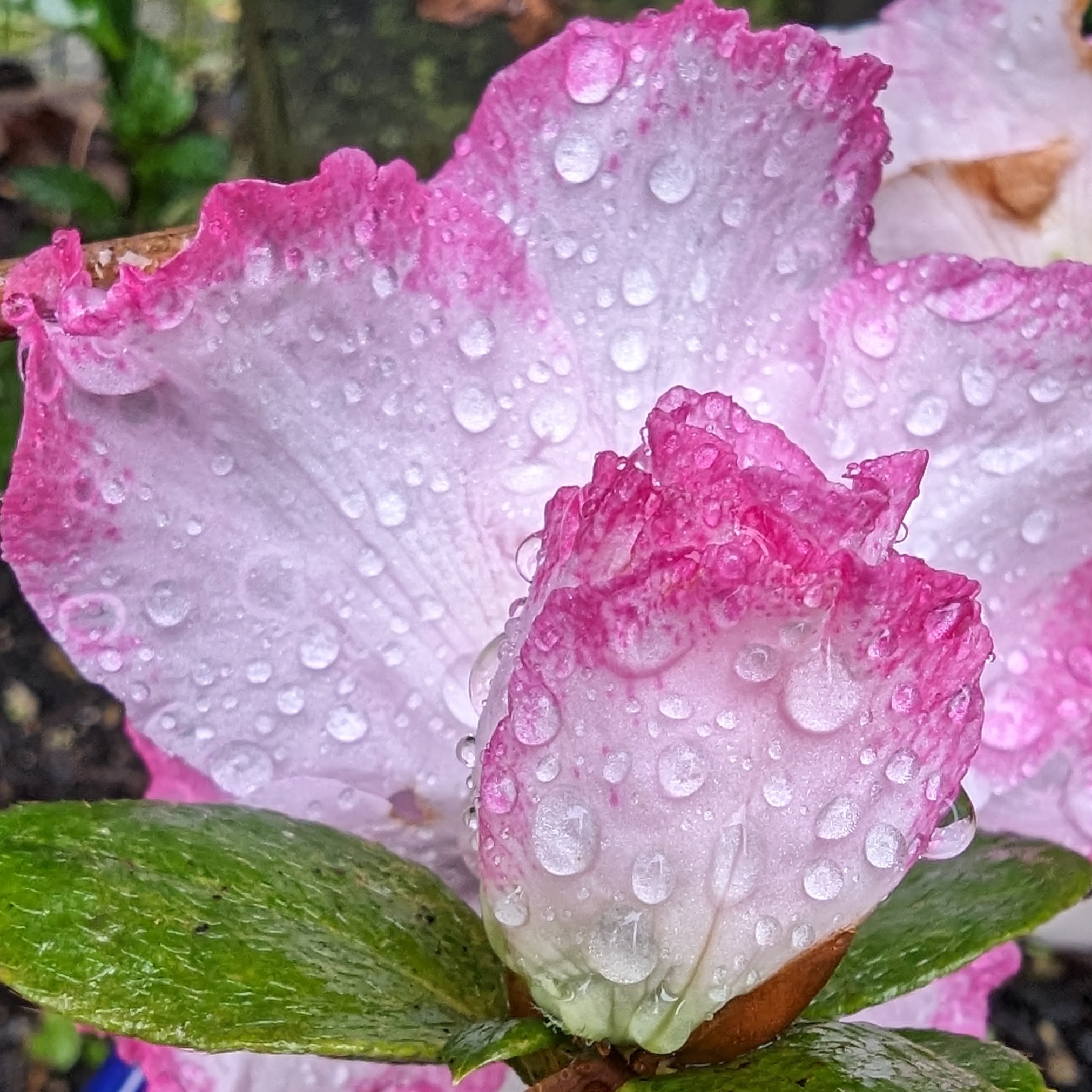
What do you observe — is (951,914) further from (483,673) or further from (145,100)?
(145,100)

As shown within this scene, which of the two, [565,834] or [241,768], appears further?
[241,768]

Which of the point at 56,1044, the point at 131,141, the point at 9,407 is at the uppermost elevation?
the point at 131,141

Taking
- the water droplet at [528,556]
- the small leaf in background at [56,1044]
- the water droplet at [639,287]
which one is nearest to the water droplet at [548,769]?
the water droplet at [528,556]

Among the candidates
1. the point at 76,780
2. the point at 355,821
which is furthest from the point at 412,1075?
the point at 76,780

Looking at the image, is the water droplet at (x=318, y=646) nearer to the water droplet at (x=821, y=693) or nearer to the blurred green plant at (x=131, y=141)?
the water droplet at (x=821, y=693)

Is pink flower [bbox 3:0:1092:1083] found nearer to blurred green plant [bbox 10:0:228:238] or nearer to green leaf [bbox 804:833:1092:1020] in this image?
green leaf [bbox 804:833:1092:1020]

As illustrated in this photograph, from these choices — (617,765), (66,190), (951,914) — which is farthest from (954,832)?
(66,190)

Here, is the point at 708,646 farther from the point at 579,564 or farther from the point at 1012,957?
the point at 1012,957
